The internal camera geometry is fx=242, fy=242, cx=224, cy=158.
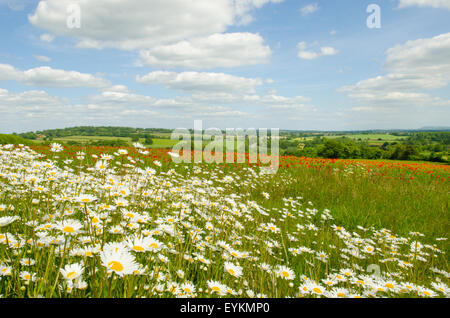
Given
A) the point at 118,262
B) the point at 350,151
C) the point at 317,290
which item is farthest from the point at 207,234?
the point at 350,151

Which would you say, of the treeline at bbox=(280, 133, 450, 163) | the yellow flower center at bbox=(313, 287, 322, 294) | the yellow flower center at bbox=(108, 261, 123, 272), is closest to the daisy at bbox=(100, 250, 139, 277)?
the yellow flower center at bbox=(108, 261, 123, 272)

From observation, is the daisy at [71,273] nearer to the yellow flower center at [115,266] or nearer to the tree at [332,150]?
the yellow flower center at [115,266]

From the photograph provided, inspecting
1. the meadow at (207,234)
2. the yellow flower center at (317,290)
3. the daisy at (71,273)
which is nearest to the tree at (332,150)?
the meadow at (207,234)

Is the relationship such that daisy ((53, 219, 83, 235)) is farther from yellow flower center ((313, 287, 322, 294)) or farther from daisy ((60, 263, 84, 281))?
yellow flower center ((313, 287, 322, 294))

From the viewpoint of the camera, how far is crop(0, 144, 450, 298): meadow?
1.66 metres

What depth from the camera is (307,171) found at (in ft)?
32.8

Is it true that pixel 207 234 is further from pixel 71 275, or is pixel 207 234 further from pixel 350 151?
pixel 350 151

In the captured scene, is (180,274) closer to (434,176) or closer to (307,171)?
(307,171)

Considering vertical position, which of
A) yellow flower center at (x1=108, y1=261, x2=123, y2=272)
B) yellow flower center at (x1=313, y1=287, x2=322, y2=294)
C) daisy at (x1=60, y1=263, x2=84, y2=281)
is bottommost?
yellow flower center at (x1=313, y1=287, x2=322, y2=294)

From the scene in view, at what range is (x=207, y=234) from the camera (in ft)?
11.1

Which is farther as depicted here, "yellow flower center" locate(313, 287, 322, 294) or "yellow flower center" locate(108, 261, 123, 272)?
"yellow flower center" locate(313, 287, 322, 294)
